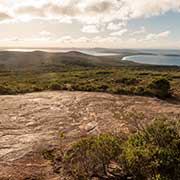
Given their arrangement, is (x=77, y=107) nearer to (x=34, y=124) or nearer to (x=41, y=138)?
(x=34, y=124)

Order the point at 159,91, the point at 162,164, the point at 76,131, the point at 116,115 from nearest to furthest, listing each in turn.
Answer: the point at 162,164, the point at 76,131, the point at 116,115, the point at 159,91

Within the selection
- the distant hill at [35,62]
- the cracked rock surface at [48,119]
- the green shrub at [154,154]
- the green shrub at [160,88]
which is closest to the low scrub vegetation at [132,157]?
the green shrub at [154,154]

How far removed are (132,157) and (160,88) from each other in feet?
45.6

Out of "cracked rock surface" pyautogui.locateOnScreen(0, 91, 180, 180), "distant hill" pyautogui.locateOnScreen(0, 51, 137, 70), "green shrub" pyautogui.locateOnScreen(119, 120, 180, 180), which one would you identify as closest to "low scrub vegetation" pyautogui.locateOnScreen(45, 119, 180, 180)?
"green shrub" pyautogui.locateOnScreen(119, 120, 180, 180)

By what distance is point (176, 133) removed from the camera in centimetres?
678

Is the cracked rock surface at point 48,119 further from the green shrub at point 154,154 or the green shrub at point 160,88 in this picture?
the green shrub at point 154,154

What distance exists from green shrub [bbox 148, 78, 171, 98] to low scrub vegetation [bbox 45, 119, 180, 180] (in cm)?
1186

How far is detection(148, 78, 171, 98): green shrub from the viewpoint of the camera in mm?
18797

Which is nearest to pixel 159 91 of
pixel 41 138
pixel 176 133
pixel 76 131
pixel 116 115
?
pixel 116 115

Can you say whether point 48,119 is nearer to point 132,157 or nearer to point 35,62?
point 132,157

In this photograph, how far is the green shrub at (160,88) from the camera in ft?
61.7

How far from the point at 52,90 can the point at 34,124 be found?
28.7 ft

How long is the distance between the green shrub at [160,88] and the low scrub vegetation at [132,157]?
11.9 metres

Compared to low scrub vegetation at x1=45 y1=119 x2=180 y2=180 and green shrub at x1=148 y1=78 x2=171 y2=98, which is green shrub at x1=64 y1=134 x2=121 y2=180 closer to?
low scrub vegetation at x1=45 y1=119 x2=180 y2=180
